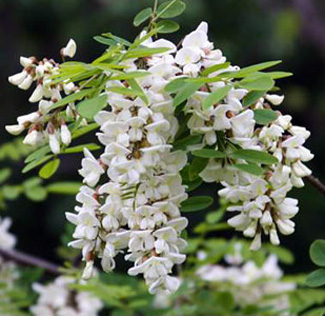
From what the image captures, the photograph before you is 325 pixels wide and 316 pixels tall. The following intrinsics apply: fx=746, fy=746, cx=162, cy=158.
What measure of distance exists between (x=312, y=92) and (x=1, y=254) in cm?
471

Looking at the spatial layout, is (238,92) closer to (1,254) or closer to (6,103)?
(1,254)

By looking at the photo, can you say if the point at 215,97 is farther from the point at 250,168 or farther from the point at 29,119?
the point at 29,119

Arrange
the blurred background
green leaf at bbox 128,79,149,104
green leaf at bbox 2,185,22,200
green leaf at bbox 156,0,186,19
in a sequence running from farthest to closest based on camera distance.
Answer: the blurred background
green leaf at bbox 2,185,22,200
green leaf at bbox 156,0,186,19
green leaf at bbox 128,79,149,104

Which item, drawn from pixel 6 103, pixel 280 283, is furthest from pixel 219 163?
pixel 6 103

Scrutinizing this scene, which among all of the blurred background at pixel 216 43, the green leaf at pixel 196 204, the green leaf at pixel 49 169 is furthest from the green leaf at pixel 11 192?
the blurred background at pixel 216 43

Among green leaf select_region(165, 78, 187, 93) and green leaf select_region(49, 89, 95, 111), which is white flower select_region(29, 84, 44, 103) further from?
green leaf select_region(165, 78, 187, 93)

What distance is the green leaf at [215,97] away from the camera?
3.17 ft

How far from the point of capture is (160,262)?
1.00 meters

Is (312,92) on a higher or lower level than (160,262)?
higher

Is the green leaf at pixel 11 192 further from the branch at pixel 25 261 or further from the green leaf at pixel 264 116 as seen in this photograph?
the green leaf at pixel 264 116

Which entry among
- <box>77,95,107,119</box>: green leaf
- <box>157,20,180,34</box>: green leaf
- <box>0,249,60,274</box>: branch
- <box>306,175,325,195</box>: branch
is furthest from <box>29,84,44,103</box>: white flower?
<box>0,249,60,274</box>: branch

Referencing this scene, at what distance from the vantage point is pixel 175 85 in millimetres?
978

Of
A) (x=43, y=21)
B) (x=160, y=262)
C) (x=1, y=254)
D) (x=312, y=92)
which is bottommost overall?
(x=160, y=262)

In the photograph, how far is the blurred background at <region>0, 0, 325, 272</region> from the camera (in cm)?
496
